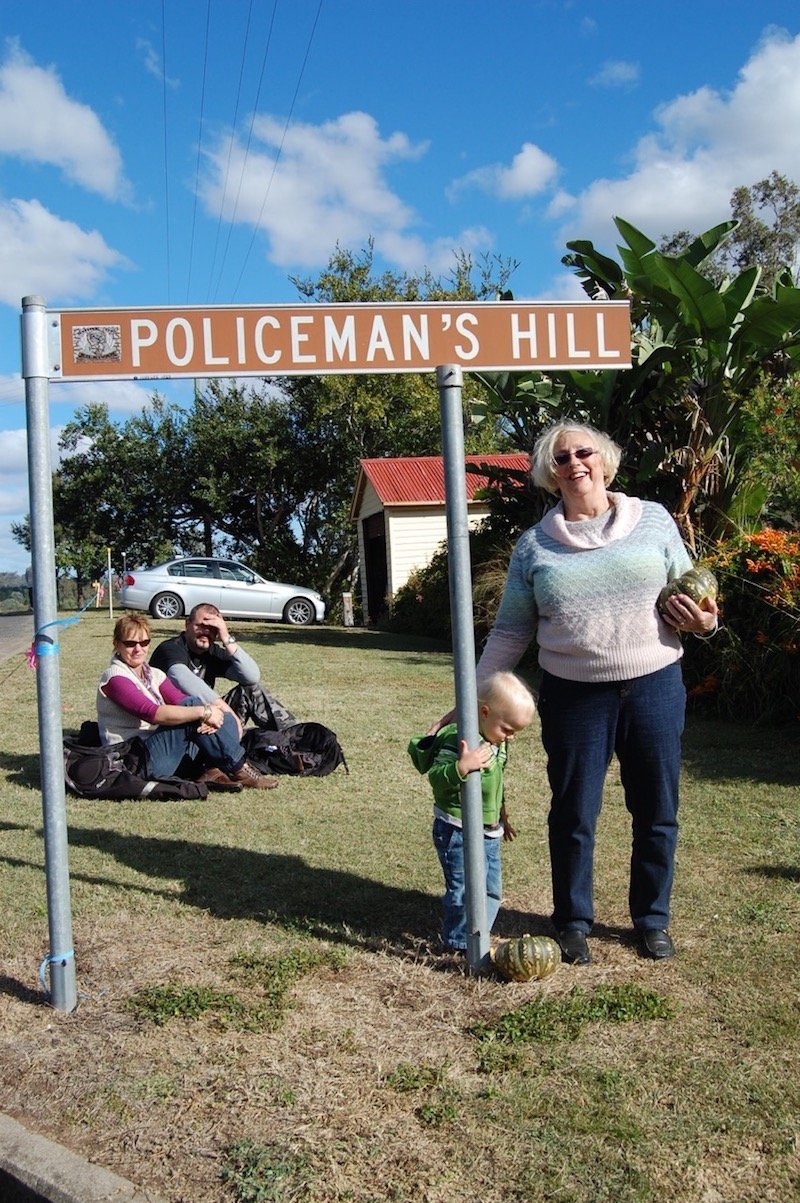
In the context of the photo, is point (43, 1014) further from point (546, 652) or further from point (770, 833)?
point (770, 833)

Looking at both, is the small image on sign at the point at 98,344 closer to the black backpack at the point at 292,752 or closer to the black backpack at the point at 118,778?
the black backpack at the point at 118,778

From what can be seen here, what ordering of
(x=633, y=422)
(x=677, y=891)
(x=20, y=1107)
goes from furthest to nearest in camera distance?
(x=633, y=422) < (x=677, y=891) < (x=20, y=1107)

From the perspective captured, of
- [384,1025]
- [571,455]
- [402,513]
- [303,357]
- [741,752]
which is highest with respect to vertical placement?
[402,513]

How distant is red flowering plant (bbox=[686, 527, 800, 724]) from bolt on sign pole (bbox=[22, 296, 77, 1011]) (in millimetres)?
6342

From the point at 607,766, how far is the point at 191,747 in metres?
3.89

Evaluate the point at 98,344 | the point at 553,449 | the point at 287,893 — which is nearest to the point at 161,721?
the point at 287,893

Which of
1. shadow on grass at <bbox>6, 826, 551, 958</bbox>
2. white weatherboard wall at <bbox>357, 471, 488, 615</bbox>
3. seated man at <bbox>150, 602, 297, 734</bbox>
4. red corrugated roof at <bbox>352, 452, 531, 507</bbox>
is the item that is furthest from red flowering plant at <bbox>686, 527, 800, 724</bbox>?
white weatherboard wall at <bbox>357, 471, 488, 615</bbox>

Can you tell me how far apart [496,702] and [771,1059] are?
1.44 meters

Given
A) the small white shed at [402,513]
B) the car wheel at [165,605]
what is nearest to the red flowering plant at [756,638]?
the car wheel at [165,605]

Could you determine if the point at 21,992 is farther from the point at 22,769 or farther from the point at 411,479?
the point at 411,479

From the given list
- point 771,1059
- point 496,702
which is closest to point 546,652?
point 496,702

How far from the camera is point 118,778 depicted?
6910mm

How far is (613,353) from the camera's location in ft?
13.2

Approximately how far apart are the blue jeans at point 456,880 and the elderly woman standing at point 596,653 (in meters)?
0.24
